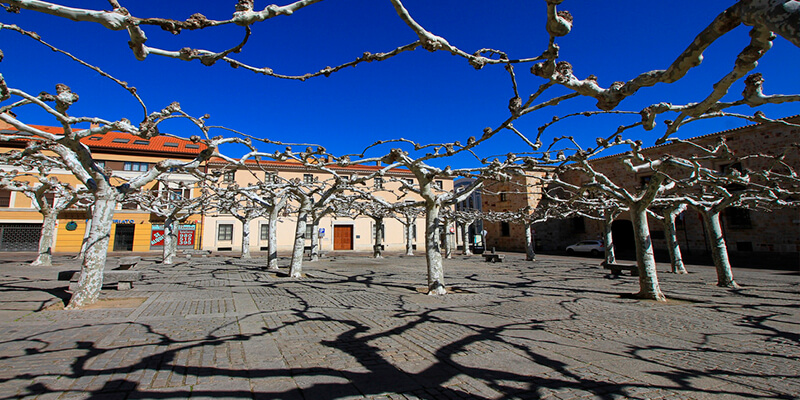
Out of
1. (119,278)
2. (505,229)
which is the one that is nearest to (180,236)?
(119,278)

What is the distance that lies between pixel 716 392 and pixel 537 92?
3271mm

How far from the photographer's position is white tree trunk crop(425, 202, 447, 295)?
9.86m

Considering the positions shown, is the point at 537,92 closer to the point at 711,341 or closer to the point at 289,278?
the point at 711,341

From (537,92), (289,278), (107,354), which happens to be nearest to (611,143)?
(537,92)

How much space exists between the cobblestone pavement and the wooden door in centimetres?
3277

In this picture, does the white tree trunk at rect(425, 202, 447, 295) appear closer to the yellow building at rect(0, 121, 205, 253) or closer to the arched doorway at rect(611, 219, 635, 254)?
the yellow building at rect(0, 121, 205, 253)

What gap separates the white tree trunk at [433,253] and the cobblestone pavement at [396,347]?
39.9 inches

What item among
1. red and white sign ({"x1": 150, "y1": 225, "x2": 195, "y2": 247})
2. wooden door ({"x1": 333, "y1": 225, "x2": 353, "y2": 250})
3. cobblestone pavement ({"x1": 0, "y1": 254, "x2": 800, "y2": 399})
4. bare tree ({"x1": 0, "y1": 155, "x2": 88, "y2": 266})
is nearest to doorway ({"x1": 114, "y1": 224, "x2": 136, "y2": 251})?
red and white sign ({"x1": 150, "y1": 225, "x2": 195, "y2": 247})

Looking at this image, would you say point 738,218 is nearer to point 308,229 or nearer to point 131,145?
point 308,229

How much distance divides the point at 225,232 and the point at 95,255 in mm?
32843

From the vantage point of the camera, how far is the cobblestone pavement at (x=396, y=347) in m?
3.44

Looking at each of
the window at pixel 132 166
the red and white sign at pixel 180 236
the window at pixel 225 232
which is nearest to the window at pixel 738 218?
the window at pixel 225 232

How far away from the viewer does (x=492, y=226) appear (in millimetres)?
45219

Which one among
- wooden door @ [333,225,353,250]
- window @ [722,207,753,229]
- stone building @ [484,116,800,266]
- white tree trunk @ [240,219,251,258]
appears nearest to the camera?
stone building @ [484,116,800,266]
